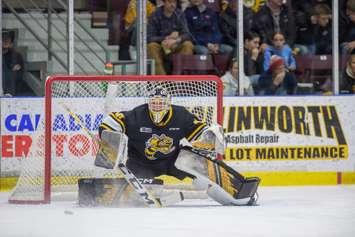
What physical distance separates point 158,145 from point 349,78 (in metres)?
3.13

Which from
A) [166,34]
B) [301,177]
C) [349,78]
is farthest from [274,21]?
[301,177]

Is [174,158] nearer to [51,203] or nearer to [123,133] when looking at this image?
[123,133]

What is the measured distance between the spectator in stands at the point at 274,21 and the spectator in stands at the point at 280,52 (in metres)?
0.04

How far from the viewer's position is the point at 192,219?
6.21m

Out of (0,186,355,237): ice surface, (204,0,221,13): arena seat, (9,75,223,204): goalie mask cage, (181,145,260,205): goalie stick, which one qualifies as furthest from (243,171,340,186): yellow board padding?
(181,145,260,205): goalie stick

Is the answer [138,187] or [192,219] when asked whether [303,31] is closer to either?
[138,187]

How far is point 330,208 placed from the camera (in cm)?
704

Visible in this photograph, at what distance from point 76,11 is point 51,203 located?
2.47m

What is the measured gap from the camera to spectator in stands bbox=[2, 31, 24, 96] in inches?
351

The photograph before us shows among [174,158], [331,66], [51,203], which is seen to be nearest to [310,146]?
[331,66]

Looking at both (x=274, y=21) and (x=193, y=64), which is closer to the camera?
(x=193, y=64)

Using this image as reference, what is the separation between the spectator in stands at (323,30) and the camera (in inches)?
387

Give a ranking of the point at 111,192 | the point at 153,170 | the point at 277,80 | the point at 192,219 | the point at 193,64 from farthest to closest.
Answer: the point at 277,80, the point at 193,64, the point at 153,170, the point at 111,192, the point at 192,219

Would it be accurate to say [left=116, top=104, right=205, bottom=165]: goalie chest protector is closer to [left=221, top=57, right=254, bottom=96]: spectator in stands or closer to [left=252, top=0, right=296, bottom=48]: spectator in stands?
[left=221, top=57, right=254, bottom=96]: spectator in stands
